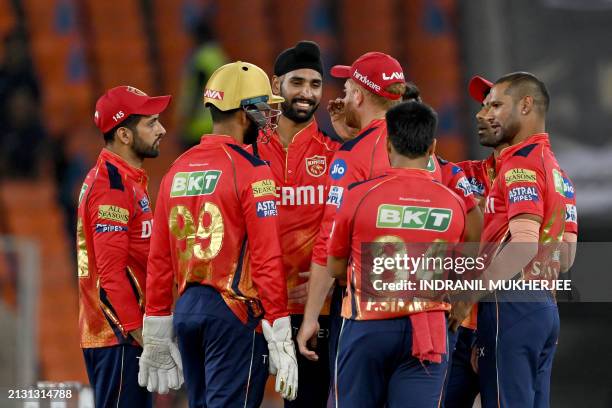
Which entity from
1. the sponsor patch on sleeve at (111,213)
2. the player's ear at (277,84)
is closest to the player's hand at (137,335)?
the sponsor patch on sleeve at (111,213)

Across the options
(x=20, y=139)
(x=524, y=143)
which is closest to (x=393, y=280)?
(x=524, y=143)

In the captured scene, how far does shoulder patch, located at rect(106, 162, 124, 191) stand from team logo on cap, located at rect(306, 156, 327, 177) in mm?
822

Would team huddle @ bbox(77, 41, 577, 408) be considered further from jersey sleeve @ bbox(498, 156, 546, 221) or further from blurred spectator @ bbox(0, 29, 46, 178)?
blurred spectator @ bbox(0, 29, 46, 178)

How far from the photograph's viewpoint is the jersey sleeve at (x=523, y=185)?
180 inches

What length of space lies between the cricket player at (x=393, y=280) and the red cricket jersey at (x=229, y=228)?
1.12 ft

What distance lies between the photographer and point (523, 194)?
460cm

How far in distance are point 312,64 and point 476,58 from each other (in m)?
4.01

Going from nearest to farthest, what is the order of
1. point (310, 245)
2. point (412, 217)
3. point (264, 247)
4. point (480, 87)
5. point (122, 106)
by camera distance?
point (412, 217) → point (264, 247) → point (310, 245) → point (122, 106) → point (480, 87)

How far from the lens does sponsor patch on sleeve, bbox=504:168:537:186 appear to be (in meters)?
4.63

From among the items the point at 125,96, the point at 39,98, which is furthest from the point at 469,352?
the point at 39,98

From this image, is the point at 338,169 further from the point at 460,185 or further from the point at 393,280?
the point at 393,280

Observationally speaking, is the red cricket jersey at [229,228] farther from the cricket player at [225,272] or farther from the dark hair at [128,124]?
the dark hair at [128,124]

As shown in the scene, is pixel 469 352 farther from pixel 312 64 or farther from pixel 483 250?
pixel 312 64

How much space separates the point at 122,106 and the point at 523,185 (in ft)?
5.95
